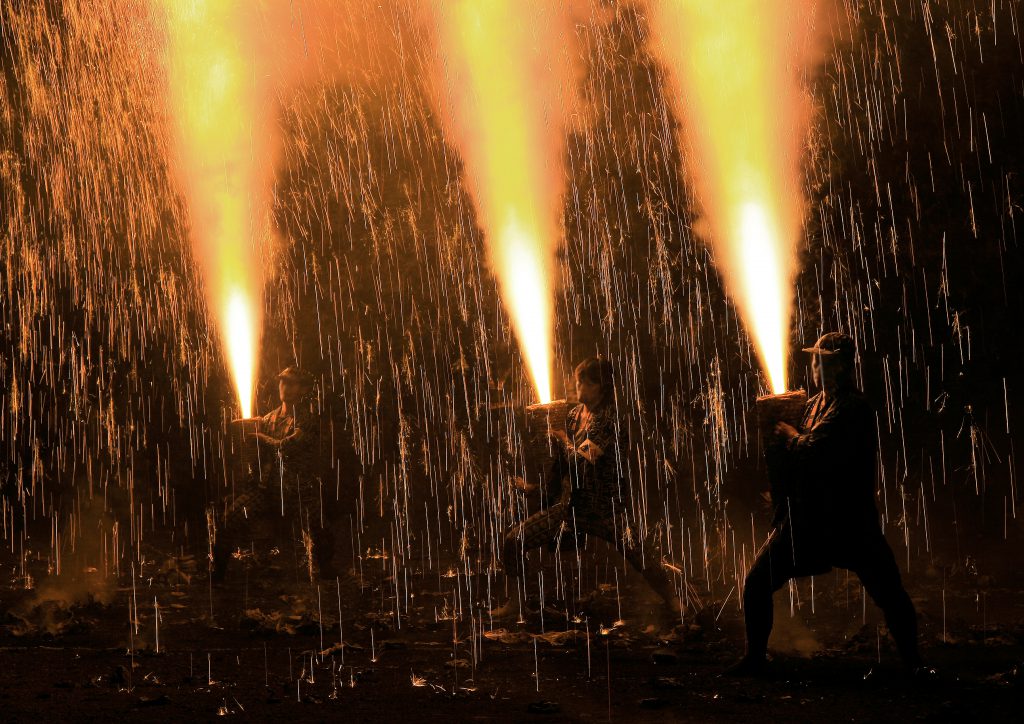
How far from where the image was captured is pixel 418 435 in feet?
43.1

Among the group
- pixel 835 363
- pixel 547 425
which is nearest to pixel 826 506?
pixel 835 363

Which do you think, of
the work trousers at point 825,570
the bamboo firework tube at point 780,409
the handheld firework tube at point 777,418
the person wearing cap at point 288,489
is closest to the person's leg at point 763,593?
the work trousers at point 825,570

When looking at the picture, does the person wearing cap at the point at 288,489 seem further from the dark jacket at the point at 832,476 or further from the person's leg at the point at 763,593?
the dark jacket at the point at 832,476

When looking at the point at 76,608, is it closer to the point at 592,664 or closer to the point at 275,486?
the point at 275,486

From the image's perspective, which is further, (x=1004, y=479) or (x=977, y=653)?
(x=1004, y=479)

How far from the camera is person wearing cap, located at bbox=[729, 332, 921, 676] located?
613 centimetres

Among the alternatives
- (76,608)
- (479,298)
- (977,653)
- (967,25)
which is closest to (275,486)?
(76,608)

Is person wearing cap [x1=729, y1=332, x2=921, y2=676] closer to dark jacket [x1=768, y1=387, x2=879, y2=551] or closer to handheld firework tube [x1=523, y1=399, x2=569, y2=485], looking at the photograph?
dark jacket [x1=768, y1=387, x2=879, y2=551]

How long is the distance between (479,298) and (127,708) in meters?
8.21

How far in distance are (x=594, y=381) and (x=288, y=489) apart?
3.79m

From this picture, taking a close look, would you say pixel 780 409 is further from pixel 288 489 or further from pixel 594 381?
pixel 288 489

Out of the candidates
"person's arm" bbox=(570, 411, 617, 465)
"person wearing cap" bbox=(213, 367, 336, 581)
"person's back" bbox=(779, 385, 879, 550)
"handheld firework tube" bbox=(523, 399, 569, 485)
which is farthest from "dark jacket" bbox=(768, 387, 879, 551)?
"person wearing cap" bbox=(213, 367, 336, 581)

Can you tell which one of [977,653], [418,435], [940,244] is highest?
[940,244]

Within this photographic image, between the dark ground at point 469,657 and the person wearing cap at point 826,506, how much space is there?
527mm
